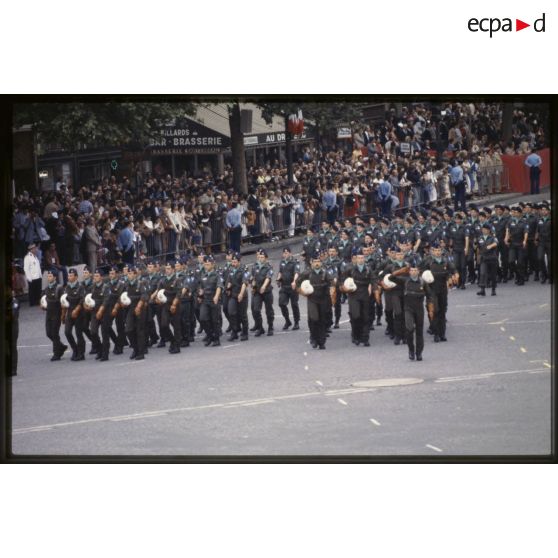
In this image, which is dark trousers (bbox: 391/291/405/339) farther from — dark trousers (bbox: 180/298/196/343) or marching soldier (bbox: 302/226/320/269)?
dark trousers (bbox: 180/298/196/343)

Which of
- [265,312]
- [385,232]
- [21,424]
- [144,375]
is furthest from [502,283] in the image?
[21,424]

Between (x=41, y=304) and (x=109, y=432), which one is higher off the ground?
(x=41, y=304)

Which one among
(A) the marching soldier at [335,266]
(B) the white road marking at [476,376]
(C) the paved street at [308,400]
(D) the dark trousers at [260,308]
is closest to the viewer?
(C) the paved street at [308,400]

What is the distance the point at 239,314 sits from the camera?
72.2 feet

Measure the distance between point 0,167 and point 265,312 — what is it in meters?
3.96

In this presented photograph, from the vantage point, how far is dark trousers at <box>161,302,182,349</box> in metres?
21.7

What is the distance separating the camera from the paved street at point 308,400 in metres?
20.2

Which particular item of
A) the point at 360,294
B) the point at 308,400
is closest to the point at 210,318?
the point at 360,294

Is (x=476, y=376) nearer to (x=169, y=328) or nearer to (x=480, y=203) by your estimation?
(x=480, y=203)

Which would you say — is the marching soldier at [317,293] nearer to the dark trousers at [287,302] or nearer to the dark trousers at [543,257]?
the dark trousers at [287,302]

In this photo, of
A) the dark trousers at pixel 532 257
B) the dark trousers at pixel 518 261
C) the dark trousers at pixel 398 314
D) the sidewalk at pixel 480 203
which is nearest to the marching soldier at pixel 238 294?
the sidewalk at pixel 480 203

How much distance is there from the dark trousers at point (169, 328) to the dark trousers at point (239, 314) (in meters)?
0.71

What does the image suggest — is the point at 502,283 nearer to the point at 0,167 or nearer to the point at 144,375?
the point at 144,375

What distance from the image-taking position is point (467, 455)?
65.7 feet
